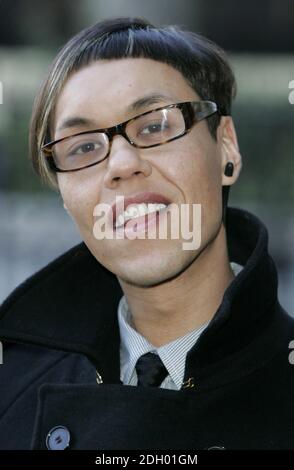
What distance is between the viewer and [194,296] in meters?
2.66

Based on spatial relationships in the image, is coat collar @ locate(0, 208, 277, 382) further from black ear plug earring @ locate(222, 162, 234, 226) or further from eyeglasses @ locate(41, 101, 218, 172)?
eyeglasses @ locate(41, 101, 218, 172)

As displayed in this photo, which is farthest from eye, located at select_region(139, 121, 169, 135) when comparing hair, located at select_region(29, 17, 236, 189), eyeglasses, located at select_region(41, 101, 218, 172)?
hair, located at select_region(29, 17, 236, 189)

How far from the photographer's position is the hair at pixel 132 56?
2727 millimetres

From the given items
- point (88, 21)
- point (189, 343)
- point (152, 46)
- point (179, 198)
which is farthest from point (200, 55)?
point (88, 21)

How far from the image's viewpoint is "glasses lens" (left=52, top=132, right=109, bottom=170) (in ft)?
8.50

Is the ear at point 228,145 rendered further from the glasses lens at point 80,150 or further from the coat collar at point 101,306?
the glasses lens at point 80,150

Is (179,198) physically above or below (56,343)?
above

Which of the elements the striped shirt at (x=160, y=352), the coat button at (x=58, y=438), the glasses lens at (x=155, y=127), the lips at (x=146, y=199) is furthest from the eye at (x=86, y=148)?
the coat button at (x=58, y=438)

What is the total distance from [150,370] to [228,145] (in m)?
0.86

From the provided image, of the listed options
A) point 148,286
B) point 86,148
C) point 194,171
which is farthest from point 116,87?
point 148,286

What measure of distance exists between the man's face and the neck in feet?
0.33
